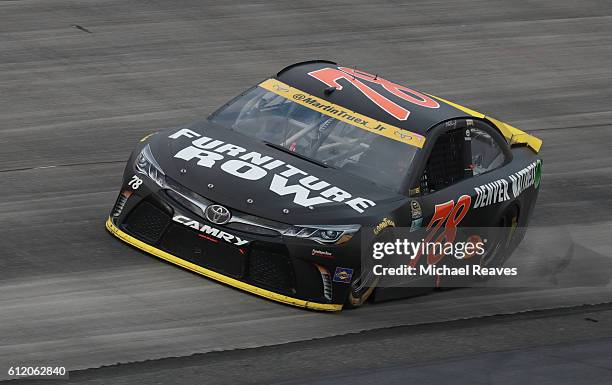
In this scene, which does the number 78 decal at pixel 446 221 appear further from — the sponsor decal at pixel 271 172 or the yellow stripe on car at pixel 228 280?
the yellow stripe on car at pixel 228 280

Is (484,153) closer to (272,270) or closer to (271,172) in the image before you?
(271,172)

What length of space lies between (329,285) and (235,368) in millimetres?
1307

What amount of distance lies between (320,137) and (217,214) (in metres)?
1.26

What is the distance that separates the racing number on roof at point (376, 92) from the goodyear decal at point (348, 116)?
17cm

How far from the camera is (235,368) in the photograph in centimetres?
805

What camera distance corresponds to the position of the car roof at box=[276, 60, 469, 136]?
10.1 meters

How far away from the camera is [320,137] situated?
1006cm

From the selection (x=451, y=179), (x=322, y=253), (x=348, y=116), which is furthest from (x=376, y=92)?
(x=322, y=253)

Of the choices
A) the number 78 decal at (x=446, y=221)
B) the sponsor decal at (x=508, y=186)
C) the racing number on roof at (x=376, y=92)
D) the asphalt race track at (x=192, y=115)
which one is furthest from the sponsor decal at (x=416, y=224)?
the racing number on roof at (x=376, y=92)

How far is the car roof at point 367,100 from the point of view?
10.1 m

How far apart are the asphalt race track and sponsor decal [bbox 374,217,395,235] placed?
0.63 m

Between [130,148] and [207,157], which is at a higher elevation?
[207,157]

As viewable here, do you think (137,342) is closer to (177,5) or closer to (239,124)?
(239,124)

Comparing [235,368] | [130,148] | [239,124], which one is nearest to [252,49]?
[130,148]
